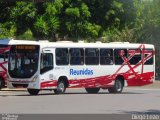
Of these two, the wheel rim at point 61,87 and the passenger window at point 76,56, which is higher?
the passenger window at point 76,56

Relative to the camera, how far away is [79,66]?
117 feet

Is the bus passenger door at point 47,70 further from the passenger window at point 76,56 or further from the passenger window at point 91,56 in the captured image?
the passenger window at point 91,56

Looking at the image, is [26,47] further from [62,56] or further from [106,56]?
[106,56]

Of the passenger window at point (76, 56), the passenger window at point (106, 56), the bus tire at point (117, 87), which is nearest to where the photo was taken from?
the passenger window at point (76, 56)

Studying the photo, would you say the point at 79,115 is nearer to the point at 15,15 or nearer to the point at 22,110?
the point at 22,110

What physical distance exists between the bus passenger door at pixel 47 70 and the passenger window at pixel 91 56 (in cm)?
292

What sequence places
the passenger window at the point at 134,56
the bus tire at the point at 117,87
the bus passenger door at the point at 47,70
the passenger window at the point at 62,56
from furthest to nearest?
the passenger window at the point at 134,56 → the bus tire at the point at 117,87 → the passenger window at the point at 62,56 → the bus passenger door at the point at 47,70

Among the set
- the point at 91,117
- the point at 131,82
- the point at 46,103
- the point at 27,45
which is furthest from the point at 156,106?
the point at 131,82

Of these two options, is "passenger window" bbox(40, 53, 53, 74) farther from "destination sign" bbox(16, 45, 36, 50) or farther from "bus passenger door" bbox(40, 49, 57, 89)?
"destination sign" bbox(16, 45, 36, 50)

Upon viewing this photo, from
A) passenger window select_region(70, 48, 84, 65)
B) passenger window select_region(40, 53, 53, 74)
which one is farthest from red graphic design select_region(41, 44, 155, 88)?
passenger window select_region(40, 53, 53, 74)

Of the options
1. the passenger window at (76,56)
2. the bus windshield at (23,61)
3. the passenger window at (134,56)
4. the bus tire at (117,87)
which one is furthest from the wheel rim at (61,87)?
the passenger window at (134,56)

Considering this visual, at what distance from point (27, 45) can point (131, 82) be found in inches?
308

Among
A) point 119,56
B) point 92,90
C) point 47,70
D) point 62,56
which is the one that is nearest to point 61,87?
point 47,70

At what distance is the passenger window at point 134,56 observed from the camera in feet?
125
